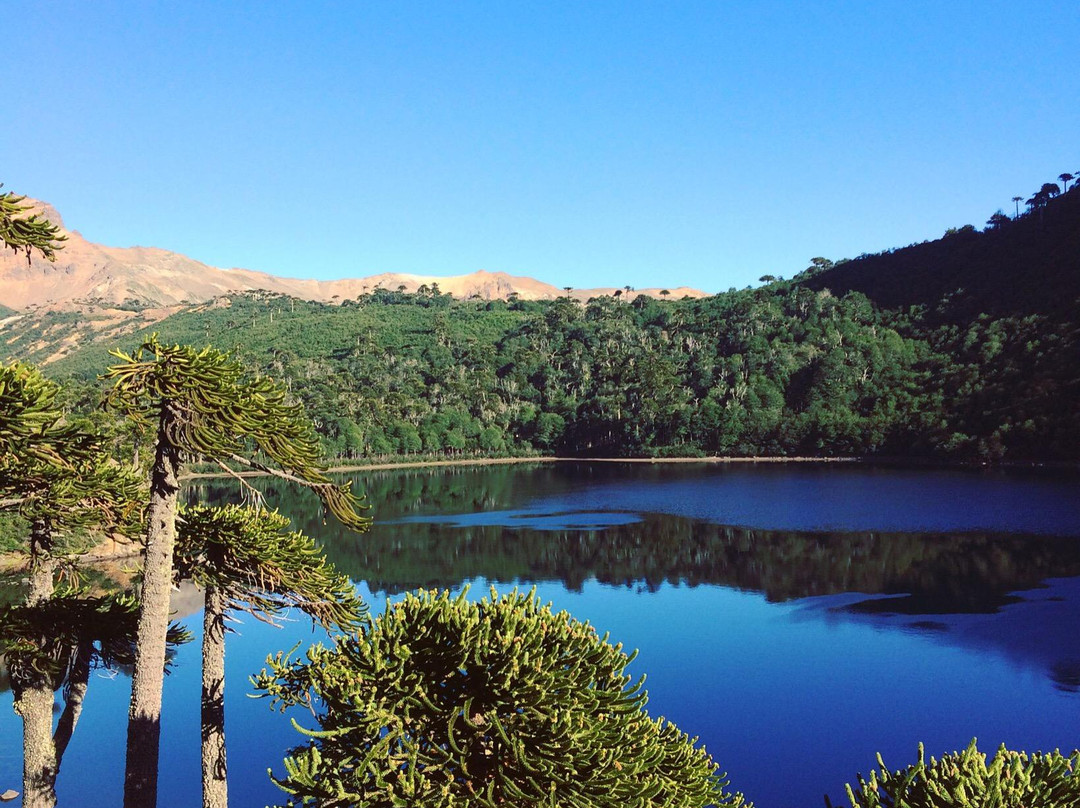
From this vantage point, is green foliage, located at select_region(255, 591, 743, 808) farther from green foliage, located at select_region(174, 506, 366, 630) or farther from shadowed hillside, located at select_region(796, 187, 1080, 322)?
shadowed hillside, located at select_region(796, 187, 1080, 322)

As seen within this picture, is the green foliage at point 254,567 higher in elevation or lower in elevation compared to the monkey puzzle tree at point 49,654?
higher

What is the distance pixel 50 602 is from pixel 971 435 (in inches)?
4120

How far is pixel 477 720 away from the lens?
11734 mm

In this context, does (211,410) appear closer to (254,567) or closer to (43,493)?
(254,567)

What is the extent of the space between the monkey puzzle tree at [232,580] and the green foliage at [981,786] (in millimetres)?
8139

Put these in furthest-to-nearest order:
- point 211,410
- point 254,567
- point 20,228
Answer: point 254,567 < point 211,410 < point 20,228

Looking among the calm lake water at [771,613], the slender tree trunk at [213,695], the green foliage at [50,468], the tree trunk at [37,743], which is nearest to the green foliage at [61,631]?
the tree trunk at [37,743]

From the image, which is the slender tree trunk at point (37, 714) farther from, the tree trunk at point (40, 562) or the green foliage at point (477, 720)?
the green foliage at point (477, 720)

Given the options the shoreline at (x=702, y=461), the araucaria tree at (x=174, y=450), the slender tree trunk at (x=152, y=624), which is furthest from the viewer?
the shoreline at (x=702, y=461)

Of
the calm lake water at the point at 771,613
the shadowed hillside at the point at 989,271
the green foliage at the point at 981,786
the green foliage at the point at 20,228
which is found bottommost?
the calm lake water at the point at 771,613

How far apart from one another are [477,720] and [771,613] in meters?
34.0

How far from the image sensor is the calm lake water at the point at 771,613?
27094mm

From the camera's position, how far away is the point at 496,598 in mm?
13188

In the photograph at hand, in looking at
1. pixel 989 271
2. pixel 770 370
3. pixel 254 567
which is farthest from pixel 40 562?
pixel 989 271
